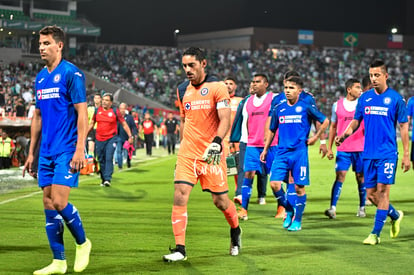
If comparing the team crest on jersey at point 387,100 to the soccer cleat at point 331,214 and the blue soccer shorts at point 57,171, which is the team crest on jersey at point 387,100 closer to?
the soccer cleat at point 331,214

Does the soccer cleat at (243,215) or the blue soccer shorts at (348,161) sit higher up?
the blue soccer shorts at (348,161)

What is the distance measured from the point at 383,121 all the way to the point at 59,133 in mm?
4202

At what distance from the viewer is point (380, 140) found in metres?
9.28

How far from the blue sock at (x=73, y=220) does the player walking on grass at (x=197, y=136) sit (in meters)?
1.02

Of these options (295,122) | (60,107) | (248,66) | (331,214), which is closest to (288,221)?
(295,122)

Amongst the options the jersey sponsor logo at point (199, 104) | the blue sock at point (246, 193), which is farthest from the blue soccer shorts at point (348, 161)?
the jersey sponsor logo at point (199, 104)

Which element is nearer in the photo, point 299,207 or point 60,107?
point 60,107

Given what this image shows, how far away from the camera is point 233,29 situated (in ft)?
261

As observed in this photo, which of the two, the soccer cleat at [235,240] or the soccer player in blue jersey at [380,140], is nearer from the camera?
the soccer cleat at [235,240]

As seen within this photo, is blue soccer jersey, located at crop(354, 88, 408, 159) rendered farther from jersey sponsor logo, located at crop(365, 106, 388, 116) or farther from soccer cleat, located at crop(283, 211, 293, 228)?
soccer cleat, located at crop(283, 211, 293, 228)

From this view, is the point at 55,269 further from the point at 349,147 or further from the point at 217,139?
the point at 349,147

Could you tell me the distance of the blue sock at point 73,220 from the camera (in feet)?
23.0

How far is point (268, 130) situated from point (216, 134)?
3341 mm

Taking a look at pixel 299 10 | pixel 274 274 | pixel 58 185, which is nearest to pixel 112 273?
pixel 58 185
